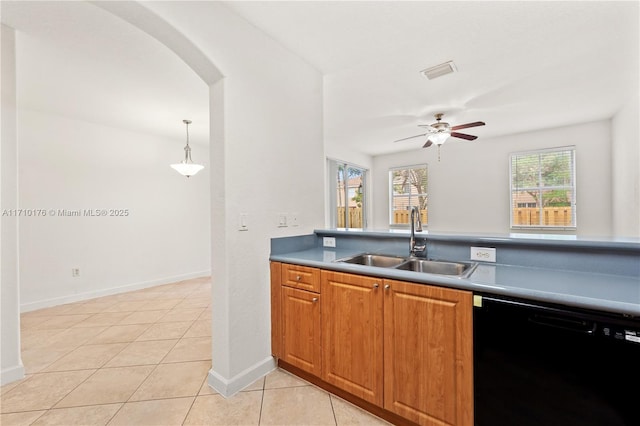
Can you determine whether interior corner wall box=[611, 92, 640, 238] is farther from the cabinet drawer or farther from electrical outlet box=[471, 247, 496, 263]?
the cabinet drawer

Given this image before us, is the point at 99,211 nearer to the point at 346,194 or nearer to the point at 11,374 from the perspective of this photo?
the point at 11,374

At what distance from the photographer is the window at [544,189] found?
481cm

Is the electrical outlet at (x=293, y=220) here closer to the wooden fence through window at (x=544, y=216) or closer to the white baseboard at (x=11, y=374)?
the white baseboard at (x=11, y=374)

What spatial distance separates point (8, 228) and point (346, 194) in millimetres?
5402

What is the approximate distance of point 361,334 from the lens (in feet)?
5.10

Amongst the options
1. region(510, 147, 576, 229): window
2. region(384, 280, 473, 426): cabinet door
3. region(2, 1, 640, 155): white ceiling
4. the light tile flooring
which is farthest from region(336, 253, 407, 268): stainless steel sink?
region(510, 147, 576, 229): window

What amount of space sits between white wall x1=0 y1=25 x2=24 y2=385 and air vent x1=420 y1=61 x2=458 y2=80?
344cm

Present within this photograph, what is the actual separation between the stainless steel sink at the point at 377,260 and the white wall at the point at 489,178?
445cm

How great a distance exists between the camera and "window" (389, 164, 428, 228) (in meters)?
6.32

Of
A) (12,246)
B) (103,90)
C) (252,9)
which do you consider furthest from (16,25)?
(252,9)

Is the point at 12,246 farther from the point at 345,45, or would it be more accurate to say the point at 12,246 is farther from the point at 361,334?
the point at 345,45

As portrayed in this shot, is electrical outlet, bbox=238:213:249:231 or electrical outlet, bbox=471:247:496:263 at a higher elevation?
electrical outlet, bbox=238:213:249:231

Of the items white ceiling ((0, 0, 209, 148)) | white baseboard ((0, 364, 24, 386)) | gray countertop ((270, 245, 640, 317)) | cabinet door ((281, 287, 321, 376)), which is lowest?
white baseboard ((0, 364, 24, 386))

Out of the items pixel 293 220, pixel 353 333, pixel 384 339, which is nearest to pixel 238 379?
pixel 353 333
